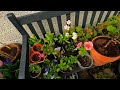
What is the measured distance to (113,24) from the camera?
81.4 inches

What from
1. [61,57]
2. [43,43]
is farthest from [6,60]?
[61,57]

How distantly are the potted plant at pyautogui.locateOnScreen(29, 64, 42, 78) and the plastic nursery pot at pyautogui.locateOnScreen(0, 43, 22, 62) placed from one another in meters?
0.26

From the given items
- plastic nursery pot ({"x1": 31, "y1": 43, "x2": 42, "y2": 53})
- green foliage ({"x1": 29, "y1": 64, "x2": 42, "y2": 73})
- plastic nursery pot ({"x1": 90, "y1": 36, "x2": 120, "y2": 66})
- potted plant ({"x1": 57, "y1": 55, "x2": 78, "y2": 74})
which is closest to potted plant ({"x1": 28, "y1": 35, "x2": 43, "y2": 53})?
plastic nursery pot ({"x1": 31, "y1": 43, "x2": 42, "y2": 53})

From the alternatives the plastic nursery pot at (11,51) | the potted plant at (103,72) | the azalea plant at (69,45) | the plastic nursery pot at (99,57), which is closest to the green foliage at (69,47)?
the azalea plant at (69,45)

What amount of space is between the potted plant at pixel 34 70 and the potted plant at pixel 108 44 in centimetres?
56

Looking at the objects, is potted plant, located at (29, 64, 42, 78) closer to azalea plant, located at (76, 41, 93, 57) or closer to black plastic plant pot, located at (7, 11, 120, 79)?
black plastic plant pot, located at (7, 11, 120, 79)

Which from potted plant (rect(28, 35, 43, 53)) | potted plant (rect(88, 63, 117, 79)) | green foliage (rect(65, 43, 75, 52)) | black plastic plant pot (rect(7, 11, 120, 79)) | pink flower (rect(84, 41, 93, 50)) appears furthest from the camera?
potted plant (rect(88, 63, 117, 79))

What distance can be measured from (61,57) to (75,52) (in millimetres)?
167

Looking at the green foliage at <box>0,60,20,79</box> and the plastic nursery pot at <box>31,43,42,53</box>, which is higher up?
the plastic nursery pot at <box>31,43,42,53</box>

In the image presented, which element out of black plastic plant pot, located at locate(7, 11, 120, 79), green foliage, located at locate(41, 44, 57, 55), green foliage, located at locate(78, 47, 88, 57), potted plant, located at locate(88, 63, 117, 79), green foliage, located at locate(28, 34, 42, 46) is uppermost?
black plastic plant pot, located at locate(7, 11, 120, 79)

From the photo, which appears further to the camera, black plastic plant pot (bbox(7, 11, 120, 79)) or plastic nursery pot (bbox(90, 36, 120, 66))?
plastic nursery pot (bbox(90, 36, 120, 66))

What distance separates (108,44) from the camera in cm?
207

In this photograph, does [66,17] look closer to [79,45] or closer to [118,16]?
[79,45]

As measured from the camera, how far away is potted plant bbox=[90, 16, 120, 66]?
2021 mm
